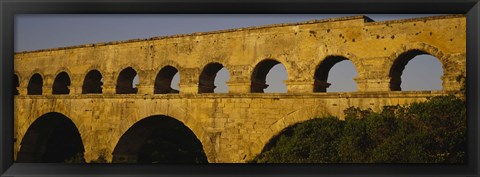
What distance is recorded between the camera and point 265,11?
6602mm

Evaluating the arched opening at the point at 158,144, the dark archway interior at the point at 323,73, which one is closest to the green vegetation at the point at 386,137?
the dark archway interior at the point at 323,73

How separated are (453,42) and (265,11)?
5.50 metres

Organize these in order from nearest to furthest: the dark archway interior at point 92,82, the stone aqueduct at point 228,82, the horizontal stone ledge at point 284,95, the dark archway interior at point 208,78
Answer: the horizontal stone ledge at point 284,95
the stone aqueduct at point 228,82
the dark archway interior at point 208,78
the dark archway interior at point 92,82

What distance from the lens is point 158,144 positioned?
17.5 meters

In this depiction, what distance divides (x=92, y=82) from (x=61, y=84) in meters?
1.46

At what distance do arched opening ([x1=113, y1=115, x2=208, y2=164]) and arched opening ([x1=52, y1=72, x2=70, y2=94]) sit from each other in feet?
11.4

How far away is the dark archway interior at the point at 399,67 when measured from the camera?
1146cm

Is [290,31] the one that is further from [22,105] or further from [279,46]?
[22,105]

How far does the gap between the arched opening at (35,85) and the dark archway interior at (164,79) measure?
523cm

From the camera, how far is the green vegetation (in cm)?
863

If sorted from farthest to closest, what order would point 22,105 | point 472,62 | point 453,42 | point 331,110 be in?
1. point 22,105
2. point 331,110
3. point 453,42
4. point 472,62

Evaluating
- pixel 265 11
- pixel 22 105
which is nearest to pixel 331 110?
pixel 265 11

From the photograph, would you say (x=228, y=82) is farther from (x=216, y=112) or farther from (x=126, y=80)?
(x=126, y=80)

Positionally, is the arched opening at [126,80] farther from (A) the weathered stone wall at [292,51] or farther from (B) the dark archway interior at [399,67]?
(B) the dark archway interior at [399,67]
